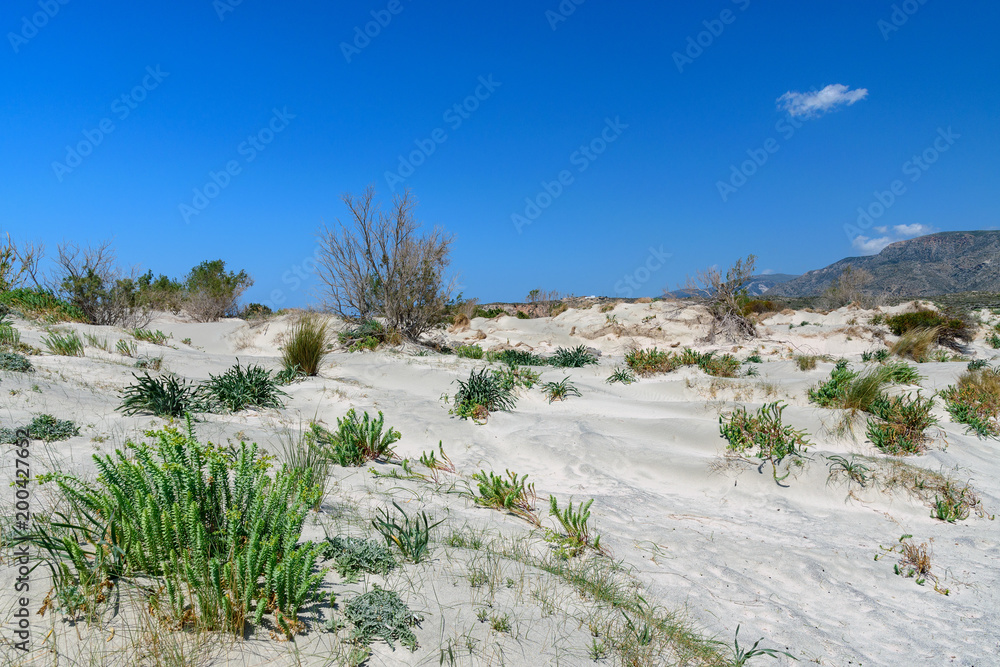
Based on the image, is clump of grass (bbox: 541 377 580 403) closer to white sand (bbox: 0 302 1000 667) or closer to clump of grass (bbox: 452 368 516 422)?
white sand (bbox: 0 302 1000 667)

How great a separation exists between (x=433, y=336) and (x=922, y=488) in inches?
495

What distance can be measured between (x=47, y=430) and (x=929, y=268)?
75.7 m

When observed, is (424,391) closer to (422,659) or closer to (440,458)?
(440,458)

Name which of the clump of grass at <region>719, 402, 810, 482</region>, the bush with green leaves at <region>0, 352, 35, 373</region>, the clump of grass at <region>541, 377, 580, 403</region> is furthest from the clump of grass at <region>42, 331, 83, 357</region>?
the clump of grass at <region>719, 402, 810, 482</region>

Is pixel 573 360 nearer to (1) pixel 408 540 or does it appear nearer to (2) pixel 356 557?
(1) pixel 408 540

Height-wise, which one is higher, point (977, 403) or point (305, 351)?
point (305, 351)

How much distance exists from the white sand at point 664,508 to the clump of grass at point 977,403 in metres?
0.33

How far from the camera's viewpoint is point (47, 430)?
404 cm

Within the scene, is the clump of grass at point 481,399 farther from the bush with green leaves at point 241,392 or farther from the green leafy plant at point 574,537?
the green leafy plant at point 574,537

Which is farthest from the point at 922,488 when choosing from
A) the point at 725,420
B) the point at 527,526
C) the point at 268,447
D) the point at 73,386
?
the point at 73,386

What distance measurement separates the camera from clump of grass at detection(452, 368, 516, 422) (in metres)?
6.82

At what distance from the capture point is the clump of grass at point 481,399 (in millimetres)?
6820

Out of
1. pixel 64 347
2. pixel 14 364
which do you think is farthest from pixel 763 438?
pixel 64 347

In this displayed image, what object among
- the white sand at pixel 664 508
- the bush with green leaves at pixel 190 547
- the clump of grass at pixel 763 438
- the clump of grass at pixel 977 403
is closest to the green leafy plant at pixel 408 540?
the white sand at pixel 664 508
